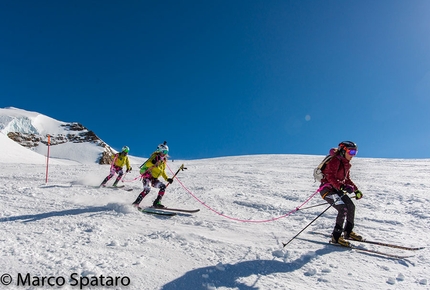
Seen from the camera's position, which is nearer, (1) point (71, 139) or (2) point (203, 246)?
(2) point (203, 246)

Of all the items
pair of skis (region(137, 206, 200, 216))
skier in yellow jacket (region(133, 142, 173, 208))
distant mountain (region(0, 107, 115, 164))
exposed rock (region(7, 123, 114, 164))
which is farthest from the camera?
exposed rock (region(7, 123, 114, 164))

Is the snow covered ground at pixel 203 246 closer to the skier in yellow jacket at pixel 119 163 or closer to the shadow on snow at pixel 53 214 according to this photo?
the shadow on snow at pixel 53 214

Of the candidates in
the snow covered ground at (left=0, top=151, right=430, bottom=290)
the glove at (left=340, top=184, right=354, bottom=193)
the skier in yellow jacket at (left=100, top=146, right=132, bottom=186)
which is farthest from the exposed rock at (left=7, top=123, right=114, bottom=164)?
the glove at (left=340, top=184, right=354, bottom=193)

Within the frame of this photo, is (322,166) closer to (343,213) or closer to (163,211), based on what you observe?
(343,213)

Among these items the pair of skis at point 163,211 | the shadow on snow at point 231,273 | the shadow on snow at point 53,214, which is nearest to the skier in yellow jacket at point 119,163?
the shadow on snow at point 53,214

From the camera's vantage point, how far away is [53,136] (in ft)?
399

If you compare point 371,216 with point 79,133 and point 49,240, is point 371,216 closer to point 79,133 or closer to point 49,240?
point 49,240

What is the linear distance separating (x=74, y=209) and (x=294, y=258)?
6421mm

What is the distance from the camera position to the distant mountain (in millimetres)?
A: 93225

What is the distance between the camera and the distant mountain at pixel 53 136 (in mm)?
93225

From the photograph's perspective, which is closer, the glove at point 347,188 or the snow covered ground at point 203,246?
the snow covered ground at point 203,246

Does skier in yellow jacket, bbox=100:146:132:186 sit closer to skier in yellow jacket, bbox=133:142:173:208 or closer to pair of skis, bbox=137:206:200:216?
skier in yellow jacket, bbox=133:142:173:208

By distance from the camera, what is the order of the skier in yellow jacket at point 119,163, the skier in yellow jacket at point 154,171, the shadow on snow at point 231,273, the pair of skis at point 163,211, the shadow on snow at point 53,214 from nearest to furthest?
the shadow on snow at point 231,273 < the shadow on snow at point 53,214 < the pair of skis at point 163,211 < the skier in yellow jacket at point 154,171 < the skier in yellow jacket at point 119,163

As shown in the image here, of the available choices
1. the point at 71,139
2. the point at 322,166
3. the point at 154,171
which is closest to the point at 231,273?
the point at 322,166
